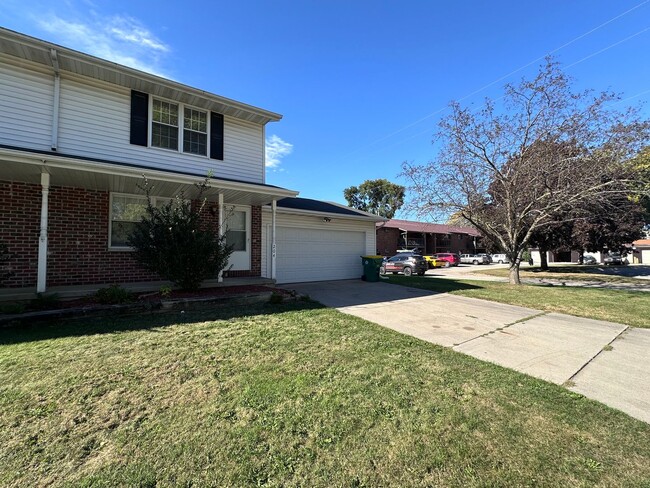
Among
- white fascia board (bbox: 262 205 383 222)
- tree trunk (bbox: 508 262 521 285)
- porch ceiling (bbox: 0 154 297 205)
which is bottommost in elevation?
tree trunk (bbox: 508 262 521 285)

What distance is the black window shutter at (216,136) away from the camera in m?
9.59

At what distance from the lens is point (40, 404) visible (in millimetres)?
2764

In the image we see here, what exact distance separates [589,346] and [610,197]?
1048 centimetres

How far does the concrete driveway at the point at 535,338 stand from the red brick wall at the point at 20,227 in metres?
6.61

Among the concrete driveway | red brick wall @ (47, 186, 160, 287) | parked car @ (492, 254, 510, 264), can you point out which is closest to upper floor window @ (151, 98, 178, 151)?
red brick wall @ (47, 186, 160, 287)

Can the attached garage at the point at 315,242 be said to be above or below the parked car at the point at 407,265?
above

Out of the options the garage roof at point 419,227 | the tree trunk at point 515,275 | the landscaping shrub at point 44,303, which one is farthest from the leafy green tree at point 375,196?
the landscaping shrub at point 44,303

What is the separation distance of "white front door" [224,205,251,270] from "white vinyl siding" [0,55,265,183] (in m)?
1.61

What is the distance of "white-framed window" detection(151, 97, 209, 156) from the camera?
28.9 feet

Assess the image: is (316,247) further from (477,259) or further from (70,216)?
(477,259)

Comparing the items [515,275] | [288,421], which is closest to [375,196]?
[515,275]

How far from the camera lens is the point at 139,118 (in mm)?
8484

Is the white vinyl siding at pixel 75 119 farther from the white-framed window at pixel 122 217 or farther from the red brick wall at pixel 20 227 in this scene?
the red brick wall at pixel 20 227

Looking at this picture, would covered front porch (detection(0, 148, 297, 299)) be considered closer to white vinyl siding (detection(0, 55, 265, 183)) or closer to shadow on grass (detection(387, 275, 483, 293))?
white vinyl siding (detection(0, 55, 265, 183))
